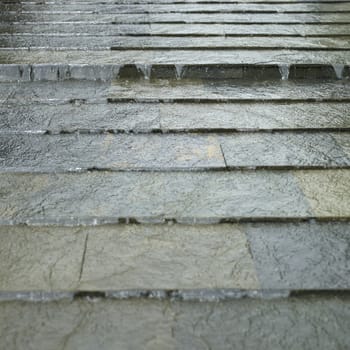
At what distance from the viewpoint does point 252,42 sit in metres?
5.97

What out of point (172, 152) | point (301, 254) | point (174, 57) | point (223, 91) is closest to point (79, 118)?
point (172, 152)

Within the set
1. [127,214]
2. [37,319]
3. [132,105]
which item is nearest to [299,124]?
[132,105]

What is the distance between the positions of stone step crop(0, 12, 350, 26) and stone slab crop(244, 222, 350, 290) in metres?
4.89

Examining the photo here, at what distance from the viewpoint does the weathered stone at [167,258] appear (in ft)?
7.77

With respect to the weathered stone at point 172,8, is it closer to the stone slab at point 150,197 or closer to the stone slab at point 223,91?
the stone slab at point 223,91

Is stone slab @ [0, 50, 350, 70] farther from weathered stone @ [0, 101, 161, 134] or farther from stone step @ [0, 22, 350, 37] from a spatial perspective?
weathered stone @ [0, 101, 161, 134]

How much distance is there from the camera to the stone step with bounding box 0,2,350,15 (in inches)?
295

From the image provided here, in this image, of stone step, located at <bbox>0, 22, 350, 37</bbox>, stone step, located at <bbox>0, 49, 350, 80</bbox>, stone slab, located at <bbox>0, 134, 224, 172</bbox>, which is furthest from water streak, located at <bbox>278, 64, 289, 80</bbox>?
stone slab, located at <bbox>0, 134, 224, 172</bbox>

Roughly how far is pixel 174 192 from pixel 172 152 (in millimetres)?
592

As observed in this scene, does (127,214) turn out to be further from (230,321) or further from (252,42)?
(252,42)

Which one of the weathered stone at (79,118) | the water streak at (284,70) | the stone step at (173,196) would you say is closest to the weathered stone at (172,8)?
the water streak at (284,70)

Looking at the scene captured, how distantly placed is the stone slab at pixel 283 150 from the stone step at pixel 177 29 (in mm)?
2925

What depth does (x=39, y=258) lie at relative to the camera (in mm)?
2523

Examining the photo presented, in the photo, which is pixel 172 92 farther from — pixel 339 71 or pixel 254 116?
pixel 339 71
